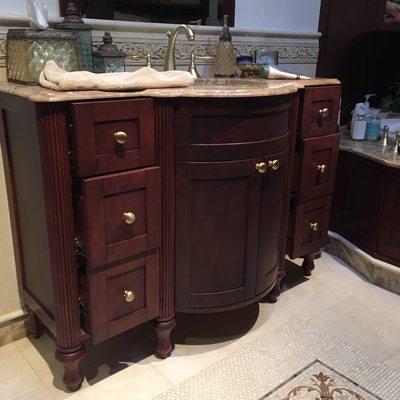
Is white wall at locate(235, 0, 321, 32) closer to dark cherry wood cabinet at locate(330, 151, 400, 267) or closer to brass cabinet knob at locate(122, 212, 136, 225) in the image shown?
dark cherry wood cabinet at locate(330, 151, 400, 267)

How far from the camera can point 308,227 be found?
5.91 feet

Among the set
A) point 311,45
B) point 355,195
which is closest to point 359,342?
point 355,195

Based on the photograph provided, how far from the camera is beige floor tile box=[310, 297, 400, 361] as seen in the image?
152 cm

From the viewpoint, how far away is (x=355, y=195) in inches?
79.2

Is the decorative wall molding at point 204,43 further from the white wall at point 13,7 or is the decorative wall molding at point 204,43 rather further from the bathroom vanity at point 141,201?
the bathroom vanity at point 141,201

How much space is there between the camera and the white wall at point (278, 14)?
6.26 feet

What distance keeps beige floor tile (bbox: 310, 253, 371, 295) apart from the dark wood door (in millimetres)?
166

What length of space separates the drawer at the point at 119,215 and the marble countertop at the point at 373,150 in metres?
1.03

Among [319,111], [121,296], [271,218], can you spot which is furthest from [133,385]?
[319,111]

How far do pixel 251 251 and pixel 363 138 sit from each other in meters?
1.04

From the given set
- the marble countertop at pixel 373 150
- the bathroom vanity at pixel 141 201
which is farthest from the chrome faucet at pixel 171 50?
the marble countertop at pixel 373 150

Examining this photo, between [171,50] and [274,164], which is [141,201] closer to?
[274,164]

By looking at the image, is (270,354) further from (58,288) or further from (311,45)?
(311,45)

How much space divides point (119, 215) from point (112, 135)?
208 millimetres
